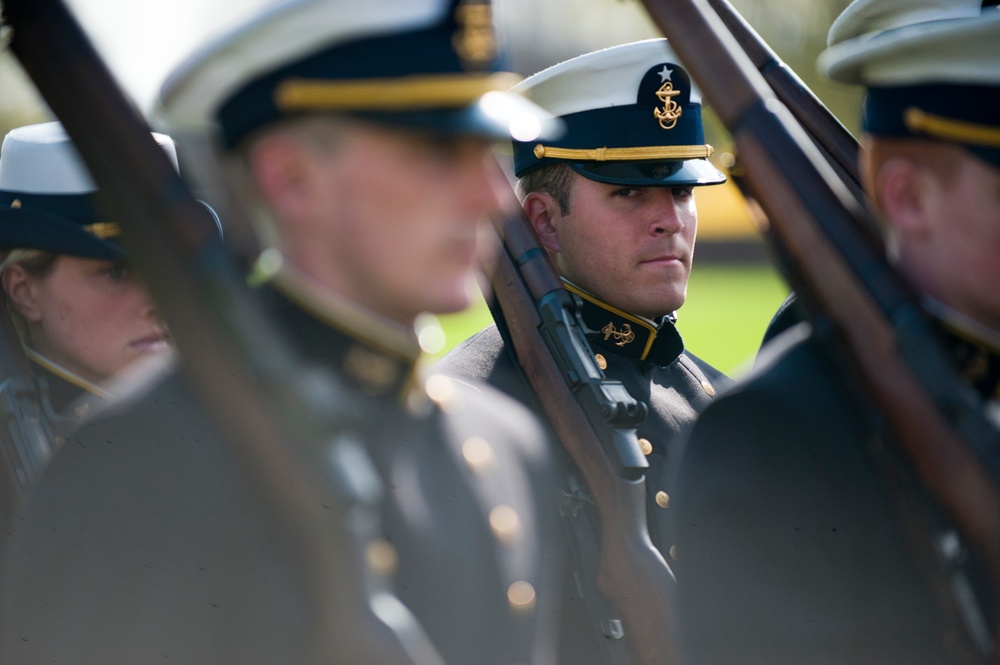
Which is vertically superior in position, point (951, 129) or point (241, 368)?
point (241, 368)

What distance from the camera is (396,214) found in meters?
1.89

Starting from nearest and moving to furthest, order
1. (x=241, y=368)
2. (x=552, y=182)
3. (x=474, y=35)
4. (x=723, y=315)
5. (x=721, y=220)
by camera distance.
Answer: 1. (x=241, y=368)
2. (x=474, y=35)
3. (x=552, y=182)
4. (x=723, y=315)
5. (x=721, y=220)

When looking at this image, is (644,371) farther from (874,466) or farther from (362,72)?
(362,72)

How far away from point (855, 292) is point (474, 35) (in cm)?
86

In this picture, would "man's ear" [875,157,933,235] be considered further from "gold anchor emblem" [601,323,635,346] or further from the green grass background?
the green grass background

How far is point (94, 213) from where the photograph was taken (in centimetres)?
372

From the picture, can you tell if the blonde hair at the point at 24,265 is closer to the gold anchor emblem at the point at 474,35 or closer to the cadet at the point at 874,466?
the gold anchor emblem at the point at 474,35

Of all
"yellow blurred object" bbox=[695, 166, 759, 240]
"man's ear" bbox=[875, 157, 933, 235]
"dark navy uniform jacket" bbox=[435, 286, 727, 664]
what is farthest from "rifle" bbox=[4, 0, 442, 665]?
"yellow blurred object" bbox=[695, 166, 759, 240]

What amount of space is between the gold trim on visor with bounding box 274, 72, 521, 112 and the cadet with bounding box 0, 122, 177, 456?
6.16 ft

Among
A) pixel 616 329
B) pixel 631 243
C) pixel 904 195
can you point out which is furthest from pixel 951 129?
pixel 616 329

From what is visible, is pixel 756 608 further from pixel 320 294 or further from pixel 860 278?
pixel 320 294

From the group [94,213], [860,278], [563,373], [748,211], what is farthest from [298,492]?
[94,213]

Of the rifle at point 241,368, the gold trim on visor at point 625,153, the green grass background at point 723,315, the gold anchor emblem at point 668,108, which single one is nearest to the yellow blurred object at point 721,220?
the green grass background at point 723,315

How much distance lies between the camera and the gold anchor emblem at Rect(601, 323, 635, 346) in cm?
390
